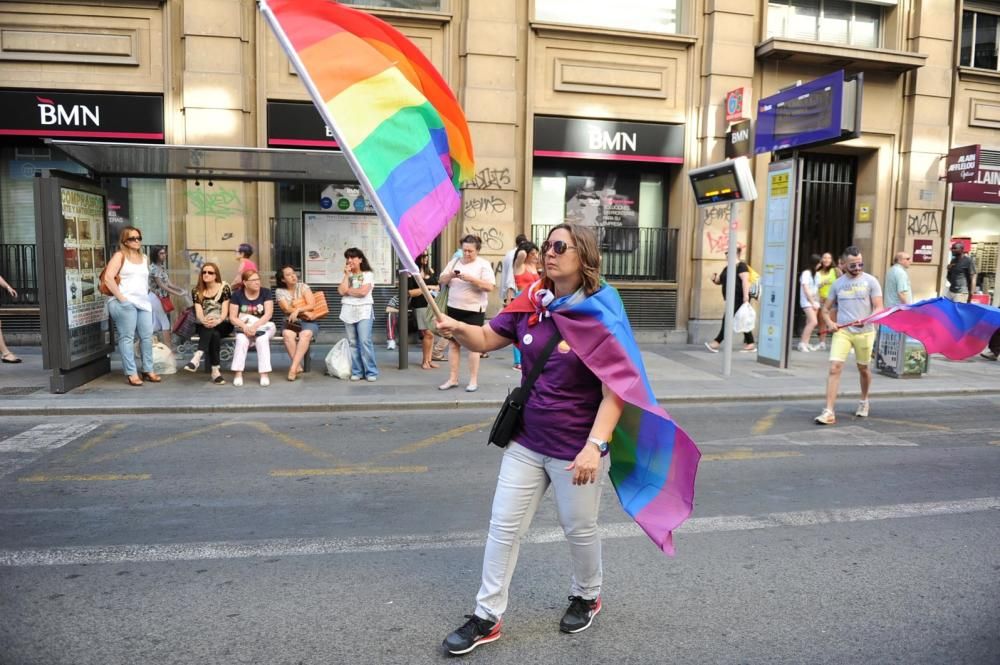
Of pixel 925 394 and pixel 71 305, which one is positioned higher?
pixel 71 305

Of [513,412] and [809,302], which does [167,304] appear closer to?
[513,412]

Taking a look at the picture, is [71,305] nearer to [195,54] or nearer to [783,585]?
[195,54]

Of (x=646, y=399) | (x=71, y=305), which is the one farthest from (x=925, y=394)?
(x=71, y=305)

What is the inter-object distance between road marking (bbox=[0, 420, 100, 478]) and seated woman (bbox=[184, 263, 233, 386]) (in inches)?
84.3

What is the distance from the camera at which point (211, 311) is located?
31.8 feet

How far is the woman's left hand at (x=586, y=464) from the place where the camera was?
3.10m

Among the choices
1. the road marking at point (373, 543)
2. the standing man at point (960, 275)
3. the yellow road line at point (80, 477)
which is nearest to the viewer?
the road marking at point (373, 543)

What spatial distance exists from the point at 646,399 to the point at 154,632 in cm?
240

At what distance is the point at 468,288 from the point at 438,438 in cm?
283

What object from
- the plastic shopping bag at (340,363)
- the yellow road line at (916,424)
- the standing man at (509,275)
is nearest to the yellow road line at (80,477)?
the plastic shopping bag at (340,363)

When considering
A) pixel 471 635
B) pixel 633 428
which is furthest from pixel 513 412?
pixel 471 635

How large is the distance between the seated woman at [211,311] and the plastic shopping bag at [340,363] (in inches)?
52.5

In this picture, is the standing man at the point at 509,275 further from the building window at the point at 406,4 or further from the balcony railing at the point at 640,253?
the building window at the point at 406,4

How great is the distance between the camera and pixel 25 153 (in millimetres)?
12836
